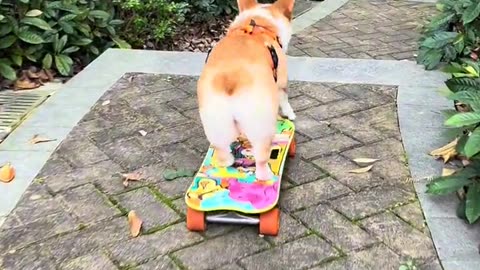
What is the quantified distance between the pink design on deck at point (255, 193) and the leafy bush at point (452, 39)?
8.15 ft

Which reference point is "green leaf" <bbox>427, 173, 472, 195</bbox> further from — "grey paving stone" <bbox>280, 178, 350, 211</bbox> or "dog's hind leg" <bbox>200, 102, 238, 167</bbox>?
"dog's hind leg" <bbox>200, 102, 238, 167</bbox>

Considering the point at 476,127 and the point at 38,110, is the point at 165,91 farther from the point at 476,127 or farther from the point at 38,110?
the point at 476,127

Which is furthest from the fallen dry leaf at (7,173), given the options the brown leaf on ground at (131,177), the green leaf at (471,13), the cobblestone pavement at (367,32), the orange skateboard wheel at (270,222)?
the cobblestone pavement at (367,32)

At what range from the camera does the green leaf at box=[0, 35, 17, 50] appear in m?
5.15

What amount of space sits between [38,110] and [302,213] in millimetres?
2112

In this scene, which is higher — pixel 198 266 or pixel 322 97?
pixel 198 266

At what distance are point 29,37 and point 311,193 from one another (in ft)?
9.54

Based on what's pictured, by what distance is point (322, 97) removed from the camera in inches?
183

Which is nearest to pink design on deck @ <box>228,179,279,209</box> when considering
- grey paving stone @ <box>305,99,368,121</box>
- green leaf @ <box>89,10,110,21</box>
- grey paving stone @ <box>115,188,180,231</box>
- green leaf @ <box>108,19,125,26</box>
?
grey paving stone @ <box>115,188,180,231</box>

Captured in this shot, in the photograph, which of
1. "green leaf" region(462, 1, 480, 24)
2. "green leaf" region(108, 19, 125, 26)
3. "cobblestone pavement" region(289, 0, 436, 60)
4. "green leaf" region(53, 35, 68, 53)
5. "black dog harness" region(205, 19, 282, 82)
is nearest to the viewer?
"black dog harness" region(205, 19, 282, 82)

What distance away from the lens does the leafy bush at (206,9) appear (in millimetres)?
6906

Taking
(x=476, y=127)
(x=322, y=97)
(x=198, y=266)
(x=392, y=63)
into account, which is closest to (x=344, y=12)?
(x=392, y=63)

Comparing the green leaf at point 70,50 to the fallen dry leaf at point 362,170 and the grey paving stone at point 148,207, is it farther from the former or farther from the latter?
the fallen dry leaf at point 362,170

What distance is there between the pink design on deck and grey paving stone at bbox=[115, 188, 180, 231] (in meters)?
0.31
